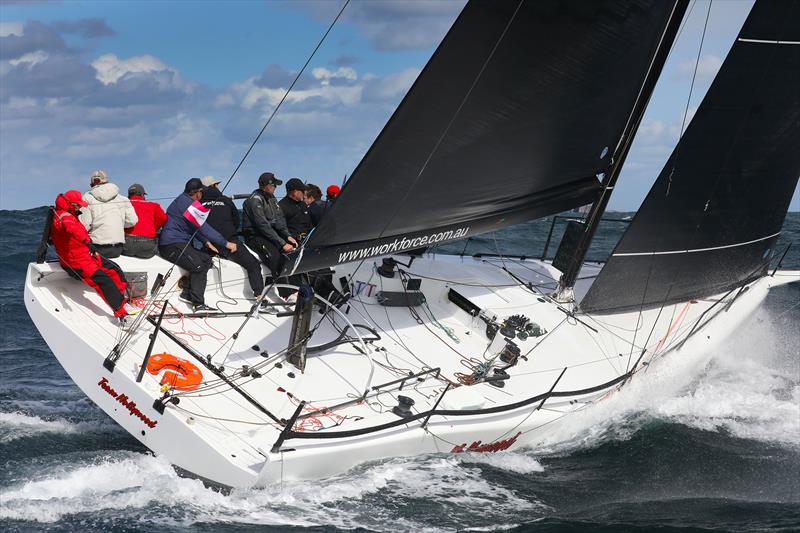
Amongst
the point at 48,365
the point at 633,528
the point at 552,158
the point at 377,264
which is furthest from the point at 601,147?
the point at 48,365

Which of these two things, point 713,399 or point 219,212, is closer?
point 219,212

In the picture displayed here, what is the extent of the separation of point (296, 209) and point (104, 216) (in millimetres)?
1838

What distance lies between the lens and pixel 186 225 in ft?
23.8

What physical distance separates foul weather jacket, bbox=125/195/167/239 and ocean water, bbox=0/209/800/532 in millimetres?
1595

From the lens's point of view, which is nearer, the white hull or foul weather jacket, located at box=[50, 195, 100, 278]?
the white hull

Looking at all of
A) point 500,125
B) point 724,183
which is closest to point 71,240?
point 500,125

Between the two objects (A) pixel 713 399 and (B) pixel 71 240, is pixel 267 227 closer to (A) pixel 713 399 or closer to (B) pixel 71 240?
(B) pixel 71 240

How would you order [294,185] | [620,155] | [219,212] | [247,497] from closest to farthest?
[247,497], [219,212], [294,185], [620,155]

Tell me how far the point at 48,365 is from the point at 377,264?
11.7 feet

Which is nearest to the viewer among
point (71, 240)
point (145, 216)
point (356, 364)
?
point (71, 240)

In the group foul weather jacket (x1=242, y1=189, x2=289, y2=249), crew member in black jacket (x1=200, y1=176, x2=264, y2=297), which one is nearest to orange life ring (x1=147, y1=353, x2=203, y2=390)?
crew member in black jacket (x1=200, y1=176, x2=264, y2=297)

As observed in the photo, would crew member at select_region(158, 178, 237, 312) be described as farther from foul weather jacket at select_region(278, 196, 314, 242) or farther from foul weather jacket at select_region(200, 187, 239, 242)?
foul weather jacket at select_region(278, 196, 314, 242)

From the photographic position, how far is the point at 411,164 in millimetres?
5949

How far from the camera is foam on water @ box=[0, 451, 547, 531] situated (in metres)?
5.03
